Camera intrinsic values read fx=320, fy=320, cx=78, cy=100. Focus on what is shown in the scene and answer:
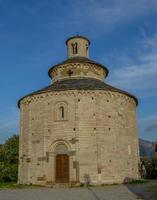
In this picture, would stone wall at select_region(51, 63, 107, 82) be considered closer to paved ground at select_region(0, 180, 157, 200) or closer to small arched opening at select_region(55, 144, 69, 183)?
small arched opening at select_region(55, 144, 69, 183)

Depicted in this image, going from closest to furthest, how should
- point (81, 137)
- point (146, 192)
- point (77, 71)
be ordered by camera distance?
point (146, 192)
point (81, 137)
point (77, 71)

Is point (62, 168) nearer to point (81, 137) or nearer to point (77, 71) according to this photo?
point (81, 137)

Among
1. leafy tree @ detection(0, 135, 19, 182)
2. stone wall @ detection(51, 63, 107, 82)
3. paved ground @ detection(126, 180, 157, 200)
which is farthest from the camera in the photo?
leafy tree @ detection(0, 135, 19, 182)

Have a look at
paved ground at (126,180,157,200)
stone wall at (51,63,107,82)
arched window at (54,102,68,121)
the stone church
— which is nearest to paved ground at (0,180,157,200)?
paved ground at (126,180,157,200)

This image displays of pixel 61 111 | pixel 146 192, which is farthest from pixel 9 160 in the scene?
pixel 146 192

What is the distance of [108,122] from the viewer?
26016 mm

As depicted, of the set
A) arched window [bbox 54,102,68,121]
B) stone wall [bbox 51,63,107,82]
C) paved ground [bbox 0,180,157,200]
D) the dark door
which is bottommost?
paved ground [bbox 0,180,157,200]

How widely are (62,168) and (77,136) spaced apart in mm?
2737

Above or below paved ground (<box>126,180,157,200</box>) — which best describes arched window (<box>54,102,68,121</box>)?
above

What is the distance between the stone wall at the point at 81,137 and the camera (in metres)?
24.7

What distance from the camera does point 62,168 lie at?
24875mm

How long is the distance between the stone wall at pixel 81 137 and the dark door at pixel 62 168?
1.28ft

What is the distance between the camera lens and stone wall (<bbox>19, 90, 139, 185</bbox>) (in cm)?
2469

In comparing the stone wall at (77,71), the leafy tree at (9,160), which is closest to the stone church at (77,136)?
the stone wall at (77,71)
